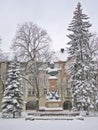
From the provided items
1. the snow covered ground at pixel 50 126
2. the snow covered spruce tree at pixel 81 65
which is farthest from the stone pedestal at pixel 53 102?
the snow covered spruce tree at pixel 81 65

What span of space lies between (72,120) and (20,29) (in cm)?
1920

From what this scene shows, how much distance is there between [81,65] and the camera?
35.1m

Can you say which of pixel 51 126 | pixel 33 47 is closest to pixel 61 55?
pixel 33 47

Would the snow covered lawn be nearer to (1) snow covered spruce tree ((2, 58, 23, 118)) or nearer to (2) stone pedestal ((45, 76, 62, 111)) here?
(2) stone pedestal ((45, 76, 62, 111))

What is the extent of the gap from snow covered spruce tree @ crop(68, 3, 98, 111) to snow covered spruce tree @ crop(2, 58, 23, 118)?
23.3 ft

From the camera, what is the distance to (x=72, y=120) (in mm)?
25328

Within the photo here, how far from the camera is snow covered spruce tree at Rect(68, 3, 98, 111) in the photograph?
34469 mm

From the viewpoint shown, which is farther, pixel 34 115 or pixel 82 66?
pixel 82 66

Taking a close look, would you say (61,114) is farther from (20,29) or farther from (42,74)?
(42,74)

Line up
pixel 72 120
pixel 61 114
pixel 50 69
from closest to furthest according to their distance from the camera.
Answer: pixel 72 120, pixel 61 114, pixel 50 69

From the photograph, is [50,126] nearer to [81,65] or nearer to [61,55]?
[81,65]

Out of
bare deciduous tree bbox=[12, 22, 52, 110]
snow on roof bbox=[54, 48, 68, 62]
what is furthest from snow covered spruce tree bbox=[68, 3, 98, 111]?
snow on roof bbox=[54, 48, 68, 62]

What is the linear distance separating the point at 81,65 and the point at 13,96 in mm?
9504

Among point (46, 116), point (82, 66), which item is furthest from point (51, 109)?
point (82, 66)
